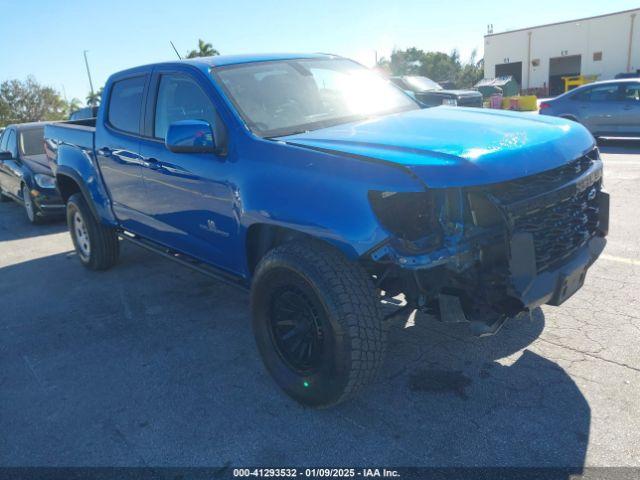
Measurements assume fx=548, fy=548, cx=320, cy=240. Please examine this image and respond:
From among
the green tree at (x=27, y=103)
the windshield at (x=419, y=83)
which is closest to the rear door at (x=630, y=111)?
the windshield at (x=419, y=83)

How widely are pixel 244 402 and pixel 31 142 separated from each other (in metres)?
8.08

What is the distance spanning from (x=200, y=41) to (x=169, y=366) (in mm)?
62358

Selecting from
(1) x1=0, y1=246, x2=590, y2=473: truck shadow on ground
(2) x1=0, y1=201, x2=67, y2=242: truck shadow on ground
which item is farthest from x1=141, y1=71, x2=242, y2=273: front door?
(2) x1=0, y1=201, x2=67, y2=242: truck shadow on ground

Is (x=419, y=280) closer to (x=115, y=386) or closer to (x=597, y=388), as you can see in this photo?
(x=597, y=388)

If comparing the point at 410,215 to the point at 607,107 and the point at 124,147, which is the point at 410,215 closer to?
the point at 124,147

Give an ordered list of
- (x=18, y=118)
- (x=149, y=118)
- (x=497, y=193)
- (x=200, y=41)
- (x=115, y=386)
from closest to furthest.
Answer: (x=497, y=193)
(x=115, y=386)
(x=149, y=118)
(x=18, y=118)
(x=200, y=41)

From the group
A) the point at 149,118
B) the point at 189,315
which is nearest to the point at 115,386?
the point at 189,315

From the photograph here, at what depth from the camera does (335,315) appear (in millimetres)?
2701

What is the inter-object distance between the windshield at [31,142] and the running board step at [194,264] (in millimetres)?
5182

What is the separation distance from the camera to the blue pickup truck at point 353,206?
260 cm

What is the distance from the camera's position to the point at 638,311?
388 cm

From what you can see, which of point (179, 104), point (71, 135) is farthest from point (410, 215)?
point (71, 135)

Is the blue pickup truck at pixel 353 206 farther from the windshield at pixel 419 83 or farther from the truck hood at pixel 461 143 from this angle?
the windshield at pixel 419 83

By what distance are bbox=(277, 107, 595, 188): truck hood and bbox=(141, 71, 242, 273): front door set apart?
0.59 meters
